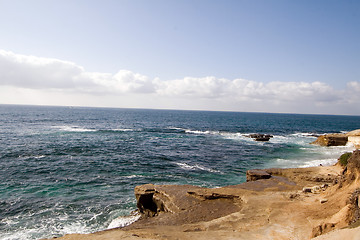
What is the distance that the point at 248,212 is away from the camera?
1462 cm

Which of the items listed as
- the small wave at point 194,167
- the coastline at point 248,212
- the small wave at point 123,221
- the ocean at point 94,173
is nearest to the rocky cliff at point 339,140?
the ocean at point 94,173

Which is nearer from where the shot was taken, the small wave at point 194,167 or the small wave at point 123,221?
the small wave at point 123,221

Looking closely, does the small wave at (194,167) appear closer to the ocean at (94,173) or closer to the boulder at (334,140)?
the ocean at (94,173)

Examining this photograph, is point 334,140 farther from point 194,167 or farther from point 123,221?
point 123,221

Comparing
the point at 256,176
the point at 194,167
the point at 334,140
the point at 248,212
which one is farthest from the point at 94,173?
the point at 334,140

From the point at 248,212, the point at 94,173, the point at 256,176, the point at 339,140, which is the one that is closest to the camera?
the point at 248,212

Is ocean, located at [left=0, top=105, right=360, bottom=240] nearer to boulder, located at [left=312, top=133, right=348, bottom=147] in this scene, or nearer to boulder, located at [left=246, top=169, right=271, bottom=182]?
boulder, located at [left=312, top=133, right=348, bottom=147]

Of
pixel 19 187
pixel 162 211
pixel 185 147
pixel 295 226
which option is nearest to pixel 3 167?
pixel 19 187

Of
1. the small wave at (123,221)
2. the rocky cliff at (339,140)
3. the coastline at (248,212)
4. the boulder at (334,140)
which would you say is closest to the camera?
the coastline at (248,212)

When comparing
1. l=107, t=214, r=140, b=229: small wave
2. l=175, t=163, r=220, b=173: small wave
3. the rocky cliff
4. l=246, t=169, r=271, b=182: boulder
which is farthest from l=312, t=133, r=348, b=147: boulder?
l=107, t=214, r=140, b=229: small wave

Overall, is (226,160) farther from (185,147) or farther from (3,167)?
(3,167)

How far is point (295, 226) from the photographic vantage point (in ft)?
40.1

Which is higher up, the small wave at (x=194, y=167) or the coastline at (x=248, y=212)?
the coastline at (x=248, y=212)

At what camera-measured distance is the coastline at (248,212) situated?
10961 mm
